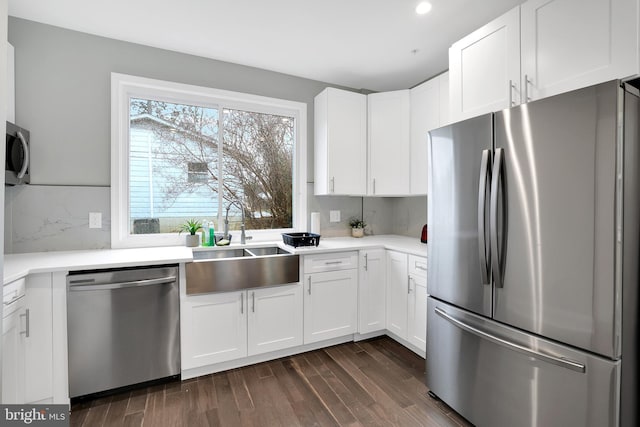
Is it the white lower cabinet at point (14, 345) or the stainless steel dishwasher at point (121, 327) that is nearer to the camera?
the white lower cabinet at point (14, 345)

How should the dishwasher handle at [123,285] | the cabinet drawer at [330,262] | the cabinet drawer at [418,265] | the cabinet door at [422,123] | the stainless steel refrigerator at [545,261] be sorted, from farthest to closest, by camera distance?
1. the cabinet door at [422,123]
2. the cabinet drawer at [330,262]
3. the cabinet drawer at [418,265]
4. the dishwasher handle at [123,285]
5. the stainless steel refrigerator at [545,261]

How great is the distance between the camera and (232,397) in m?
2.04

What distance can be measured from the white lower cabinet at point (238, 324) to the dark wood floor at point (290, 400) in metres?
0.16

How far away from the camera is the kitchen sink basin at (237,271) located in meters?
2.20

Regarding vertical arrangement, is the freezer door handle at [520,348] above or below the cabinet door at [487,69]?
below

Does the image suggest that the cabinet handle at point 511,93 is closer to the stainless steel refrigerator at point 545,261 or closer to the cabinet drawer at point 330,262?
the stainless steel refrigerator at point 545,261

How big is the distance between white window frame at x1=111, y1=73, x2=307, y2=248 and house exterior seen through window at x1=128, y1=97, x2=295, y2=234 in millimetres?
54

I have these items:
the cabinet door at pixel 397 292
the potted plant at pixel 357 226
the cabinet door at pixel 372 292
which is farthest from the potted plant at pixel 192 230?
the cabinet door at pixel 397 292

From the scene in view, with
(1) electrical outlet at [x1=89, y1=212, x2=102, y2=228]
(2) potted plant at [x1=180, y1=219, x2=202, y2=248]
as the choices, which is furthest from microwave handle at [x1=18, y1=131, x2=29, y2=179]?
(2) potted plant at [x1=180, y1=219, x2=202, y2=248]

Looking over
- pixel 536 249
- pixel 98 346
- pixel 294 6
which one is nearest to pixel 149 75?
pixel 294 6

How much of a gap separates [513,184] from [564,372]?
0.85 metres

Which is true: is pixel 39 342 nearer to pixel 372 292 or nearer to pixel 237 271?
pixel 237 271

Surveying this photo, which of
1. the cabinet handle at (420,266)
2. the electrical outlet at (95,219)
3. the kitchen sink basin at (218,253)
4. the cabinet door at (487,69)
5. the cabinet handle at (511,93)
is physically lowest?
the cabinet handle at (420,266)

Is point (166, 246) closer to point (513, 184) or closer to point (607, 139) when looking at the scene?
point (513, 184)
